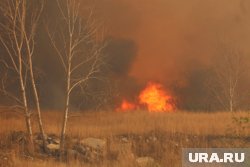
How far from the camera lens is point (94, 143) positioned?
22344mm

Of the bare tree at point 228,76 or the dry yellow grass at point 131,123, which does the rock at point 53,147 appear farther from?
the bare tree at point 228,76

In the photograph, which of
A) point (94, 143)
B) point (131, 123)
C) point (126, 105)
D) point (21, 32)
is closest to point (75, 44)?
point (21, 32)

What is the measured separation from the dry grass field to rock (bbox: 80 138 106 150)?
39 centimetres

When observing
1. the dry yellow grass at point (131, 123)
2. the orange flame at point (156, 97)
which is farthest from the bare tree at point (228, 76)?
the dry yellow grass at point (131, 123)

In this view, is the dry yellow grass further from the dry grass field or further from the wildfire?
the wildfire

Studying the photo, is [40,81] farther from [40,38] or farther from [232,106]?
[232,106]

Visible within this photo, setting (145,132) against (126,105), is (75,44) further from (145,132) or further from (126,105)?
(126,105)

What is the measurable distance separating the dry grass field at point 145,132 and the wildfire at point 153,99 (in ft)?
21.6

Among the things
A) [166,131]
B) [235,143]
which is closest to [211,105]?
[166,131]

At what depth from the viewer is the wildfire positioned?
1499 inches

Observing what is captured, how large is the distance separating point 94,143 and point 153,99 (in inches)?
664

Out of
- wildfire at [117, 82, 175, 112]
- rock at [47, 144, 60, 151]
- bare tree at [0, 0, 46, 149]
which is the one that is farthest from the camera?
wildfire at [117, 82, 175, 112]

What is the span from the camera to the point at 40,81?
1533 inches

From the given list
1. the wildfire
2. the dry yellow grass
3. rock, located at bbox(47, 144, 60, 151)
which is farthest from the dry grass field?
the wildfire
